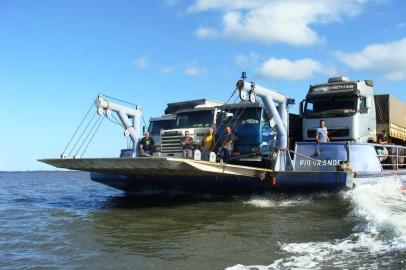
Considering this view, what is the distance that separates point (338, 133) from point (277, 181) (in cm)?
353

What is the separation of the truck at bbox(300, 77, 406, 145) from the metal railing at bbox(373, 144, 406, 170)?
56 cm

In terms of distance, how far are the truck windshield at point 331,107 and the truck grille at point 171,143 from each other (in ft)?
15.7

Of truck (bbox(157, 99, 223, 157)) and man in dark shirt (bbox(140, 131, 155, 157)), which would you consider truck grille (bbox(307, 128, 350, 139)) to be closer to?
truck (bbox(157, 99, 223, 157))

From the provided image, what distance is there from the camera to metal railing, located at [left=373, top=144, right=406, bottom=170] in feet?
51.1

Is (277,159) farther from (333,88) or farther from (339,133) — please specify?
(333,88)

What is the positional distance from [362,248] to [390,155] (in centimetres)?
873

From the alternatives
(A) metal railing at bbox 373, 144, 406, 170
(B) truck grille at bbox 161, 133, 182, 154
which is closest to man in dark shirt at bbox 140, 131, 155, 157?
(B) truck grille at bbox 161, 133, 182, 154

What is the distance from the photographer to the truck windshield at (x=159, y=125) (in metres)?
17.7

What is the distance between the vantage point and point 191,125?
1569 centimetres

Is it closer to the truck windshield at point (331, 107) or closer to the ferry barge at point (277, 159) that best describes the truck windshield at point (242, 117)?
the ferry barge at point (277, 159)

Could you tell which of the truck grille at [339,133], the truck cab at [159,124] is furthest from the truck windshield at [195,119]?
the truck grille at [339,133]

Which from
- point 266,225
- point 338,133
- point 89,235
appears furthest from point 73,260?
point 338,133

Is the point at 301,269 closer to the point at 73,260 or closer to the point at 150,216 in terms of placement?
the point at 73,260

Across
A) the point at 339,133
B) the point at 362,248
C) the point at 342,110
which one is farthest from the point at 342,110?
the point at 362,248
